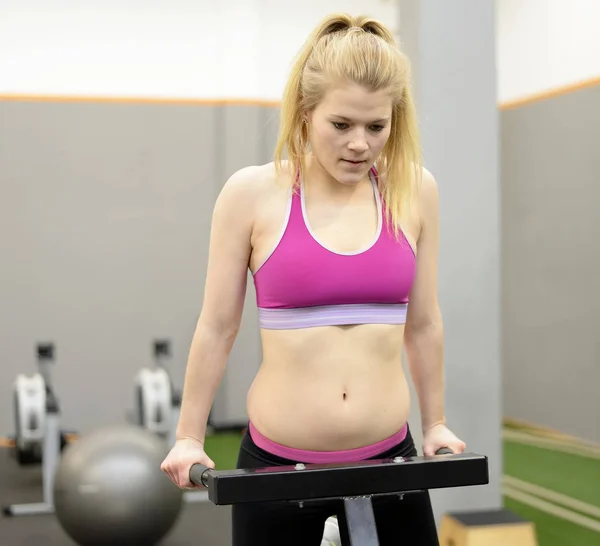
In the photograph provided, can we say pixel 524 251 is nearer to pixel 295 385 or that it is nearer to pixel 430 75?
pixel 430 75

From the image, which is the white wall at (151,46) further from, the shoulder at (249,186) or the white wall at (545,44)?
the shoulder at (249,186)

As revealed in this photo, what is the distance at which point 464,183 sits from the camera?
3.17 meters

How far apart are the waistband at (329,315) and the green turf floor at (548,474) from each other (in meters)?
2.53

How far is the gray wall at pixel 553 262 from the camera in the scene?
573 cm

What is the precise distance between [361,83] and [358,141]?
9 centimetres

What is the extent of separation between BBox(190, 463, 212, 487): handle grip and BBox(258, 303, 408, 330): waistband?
0.25 meters

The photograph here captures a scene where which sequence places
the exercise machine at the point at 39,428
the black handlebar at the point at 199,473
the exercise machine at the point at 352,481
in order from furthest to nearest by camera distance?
the exercise machine at the point at 39,428, the black handlebar at the point at 199,473, the exercise machine at the point at 352,481

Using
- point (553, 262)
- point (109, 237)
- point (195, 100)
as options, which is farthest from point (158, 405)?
point (553, 262)

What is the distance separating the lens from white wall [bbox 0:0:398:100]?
20.3 ft

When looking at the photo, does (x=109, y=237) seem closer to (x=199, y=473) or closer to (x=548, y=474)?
(x=548, y=474)

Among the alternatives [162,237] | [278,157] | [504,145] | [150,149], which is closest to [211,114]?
[150,149]

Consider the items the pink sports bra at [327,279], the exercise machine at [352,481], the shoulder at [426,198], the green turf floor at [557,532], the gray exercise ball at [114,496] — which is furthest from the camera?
the green turf floor at [557,532]

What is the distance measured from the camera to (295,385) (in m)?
1.49

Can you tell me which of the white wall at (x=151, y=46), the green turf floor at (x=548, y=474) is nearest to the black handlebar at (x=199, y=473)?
the green turf floor at (x=548, y=474)
